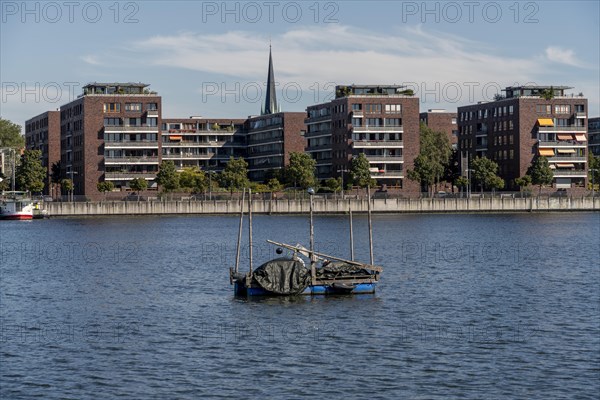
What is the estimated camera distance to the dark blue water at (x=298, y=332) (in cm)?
3844

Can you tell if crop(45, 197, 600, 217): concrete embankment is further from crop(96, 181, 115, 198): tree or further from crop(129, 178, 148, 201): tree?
crop(96, 181, 115, 198): tree

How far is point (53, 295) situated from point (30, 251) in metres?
40.6

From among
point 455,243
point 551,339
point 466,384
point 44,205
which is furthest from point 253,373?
point 44,205

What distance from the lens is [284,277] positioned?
59938mm

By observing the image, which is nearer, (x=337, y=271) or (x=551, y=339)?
(x=551, y=339)

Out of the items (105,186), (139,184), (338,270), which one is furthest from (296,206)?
(338,270)

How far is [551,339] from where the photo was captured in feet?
155

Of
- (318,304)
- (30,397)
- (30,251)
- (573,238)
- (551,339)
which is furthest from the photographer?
(573,238)

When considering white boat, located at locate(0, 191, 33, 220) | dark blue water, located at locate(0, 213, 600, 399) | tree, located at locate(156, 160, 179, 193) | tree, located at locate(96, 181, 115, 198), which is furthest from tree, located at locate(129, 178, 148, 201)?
dark blue water, located at locate(0, 213, 600, 399)

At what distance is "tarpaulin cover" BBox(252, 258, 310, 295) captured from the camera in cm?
A: 5988

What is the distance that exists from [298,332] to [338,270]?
11.8 metres

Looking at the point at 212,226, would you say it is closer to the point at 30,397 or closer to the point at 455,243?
the point at 455,243

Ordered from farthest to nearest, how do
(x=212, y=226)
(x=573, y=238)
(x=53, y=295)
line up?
(x=212, y=226), (x=573, y=238), (x=53, y=295)

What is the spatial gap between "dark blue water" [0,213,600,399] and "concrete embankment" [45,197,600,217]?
87.4 meters
